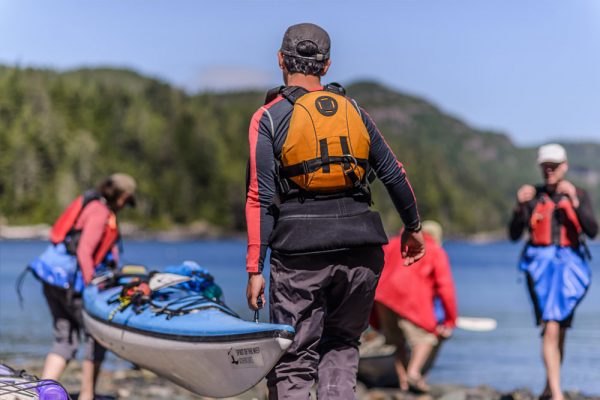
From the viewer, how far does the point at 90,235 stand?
720 cm

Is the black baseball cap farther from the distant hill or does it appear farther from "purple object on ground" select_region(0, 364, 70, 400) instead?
the distant hill

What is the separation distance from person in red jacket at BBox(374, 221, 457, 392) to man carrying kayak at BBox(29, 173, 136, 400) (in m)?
3.27

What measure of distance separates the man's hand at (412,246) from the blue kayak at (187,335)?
3.20 feet

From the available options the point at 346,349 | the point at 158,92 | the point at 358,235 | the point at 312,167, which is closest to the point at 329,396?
the point at 346,349

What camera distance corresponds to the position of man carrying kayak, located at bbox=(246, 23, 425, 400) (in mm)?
4547

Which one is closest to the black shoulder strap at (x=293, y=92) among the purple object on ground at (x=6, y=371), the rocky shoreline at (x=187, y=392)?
the purple object on ground at (x=6, y=371)

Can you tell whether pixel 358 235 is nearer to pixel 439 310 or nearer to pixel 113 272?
pixel 113 272

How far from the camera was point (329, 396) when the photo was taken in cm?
473

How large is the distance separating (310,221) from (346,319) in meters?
0.60

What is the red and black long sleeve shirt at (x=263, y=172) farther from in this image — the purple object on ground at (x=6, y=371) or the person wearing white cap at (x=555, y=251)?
the person wearing white cap at (x=555, y=251)

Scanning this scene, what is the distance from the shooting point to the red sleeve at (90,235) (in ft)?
23.6

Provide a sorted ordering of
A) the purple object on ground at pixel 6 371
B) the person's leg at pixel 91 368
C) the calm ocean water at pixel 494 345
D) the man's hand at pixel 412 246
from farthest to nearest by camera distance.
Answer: the calm ocean water at pixel 494 345, the person's leg at pixel 91 368, the purple object on ground at pixel 6 371, the man's hand at pixel 412 246

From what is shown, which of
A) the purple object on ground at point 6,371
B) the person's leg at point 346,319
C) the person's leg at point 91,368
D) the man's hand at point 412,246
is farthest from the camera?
the person's leg at point 91,368

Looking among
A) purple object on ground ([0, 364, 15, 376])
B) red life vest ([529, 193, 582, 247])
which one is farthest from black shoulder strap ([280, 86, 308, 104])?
red life vest ([529, 193, 582, 247])
